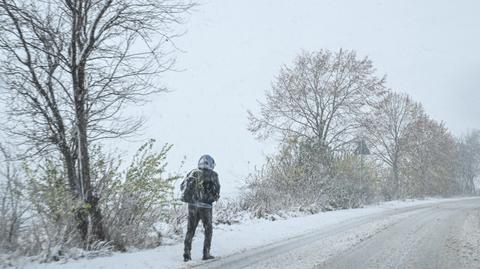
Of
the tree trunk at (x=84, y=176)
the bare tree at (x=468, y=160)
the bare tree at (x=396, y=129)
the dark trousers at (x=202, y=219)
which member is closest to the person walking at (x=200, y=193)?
the dark trousers at (x=202, y=219)

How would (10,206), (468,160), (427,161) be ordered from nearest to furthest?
(10,206), (427,161), (468,160)

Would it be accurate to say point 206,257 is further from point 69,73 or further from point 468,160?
point 468,160

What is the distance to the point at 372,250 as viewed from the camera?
27.9 feet

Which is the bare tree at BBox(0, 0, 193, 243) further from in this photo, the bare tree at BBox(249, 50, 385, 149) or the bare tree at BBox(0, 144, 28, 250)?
the bare tree at BBox(249, 50, 385, 149)

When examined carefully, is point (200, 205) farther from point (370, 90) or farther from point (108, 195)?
point (370, 90)

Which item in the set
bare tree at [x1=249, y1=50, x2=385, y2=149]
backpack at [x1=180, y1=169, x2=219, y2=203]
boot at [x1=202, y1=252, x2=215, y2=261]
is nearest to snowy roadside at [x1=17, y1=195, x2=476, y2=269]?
boot at [x1=202, y1=252, x2=215, y2=261]

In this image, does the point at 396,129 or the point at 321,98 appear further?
the point at 396,129

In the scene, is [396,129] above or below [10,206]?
above

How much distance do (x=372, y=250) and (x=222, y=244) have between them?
326 cm

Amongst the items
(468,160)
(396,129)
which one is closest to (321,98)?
(396,129)

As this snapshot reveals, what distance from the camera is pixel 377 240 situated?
9914 millimetres

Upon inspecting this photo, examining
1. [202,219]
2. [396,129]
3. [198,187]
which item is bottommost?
[202,219]

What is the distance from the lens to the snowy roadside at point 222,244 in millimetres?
7312

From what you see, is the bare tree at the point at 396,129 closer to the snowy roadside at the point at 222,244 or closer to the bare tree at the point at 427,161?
the bare tree at the point at 427,161
